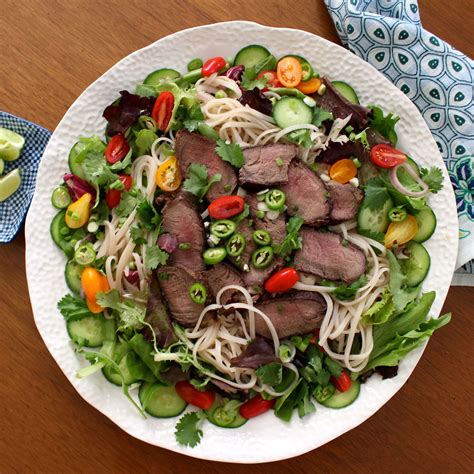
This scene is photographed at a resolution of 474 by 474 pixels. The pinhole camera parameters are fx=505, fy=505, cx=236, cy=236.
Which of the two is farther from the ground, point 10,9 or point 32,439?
point 10,9

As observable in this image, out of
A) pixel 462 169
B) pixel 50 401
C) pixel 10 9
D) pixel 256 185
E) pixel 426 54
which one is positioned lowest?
pixel 50 401

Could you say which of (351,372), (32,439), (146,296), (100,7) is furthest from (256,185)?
(32,439)

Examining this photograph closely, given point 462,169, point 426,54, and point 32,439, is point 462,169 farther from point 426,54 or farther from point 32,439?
point 32,439

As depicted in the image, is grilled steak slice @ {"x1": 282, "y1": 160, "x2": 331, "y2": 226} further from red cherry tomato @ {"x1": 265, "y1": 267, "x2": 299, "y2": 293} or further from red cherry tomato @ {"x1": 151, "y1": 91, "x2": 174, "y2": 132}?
red cherry tomato @ {"x1": 151, "y1": 91, "x2": 174, "y2": 132}

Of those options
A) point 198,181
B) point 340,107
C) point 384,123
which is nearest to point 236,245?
point 198,181

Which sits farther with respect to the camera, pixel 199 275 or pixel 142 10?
pixel 142 10

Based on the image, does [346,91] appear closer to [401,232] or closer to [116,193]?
[401,232]
